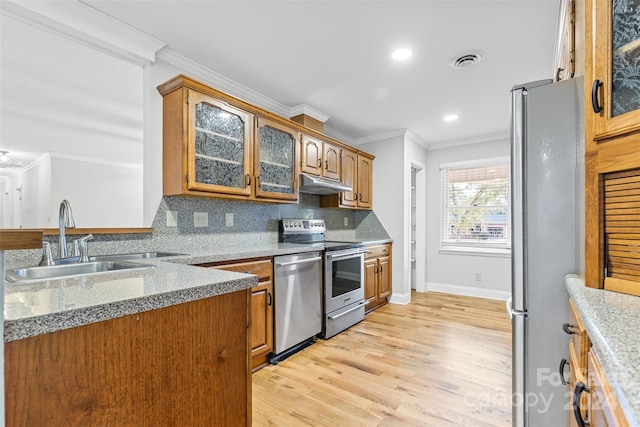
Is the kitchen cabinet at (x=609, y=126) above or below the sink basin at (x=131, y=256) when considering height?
above

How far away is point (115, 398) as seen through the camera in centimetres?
78

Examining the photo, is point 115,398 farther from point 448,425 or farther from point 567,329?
point 448,425

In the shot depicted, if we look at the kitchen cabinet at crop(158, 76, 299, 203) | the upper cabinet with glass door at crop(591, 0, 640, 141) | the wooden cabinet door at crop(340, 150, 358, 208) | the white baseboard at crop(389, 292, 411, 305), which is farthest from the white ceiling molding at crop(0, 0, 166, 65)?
the white baseboard at crop(389, 292, 411, 305)

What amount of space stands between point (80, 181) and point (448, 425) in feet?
8.62

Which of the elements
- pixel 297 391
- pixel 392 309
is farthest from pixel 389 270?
pixel 297 391

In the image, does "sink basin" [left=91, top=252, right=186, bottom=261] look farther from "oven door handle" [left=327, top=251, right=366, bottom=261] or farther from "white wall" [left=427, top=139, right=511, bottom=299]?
"white wall" [left=427, top=139, right=511, bottom=299]

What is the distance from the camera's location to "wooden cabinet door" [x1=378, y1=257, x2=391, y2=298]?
390 cm

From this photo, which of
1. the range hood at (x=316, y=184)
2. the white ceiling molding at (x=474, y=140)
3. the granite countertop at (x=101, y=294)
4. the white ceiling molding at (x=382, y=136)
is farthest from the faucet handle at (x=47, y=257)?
the white ceiling molding at (x=474, y=140)

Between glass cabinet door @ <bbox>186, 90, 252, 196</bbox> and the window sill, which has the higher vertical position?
glass cabinet door @ <bbox>186, 90, 252, 196</bbox>

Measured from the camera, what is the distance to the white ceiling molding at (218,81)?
2.29m

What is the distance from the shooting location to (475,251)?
4.53 metres

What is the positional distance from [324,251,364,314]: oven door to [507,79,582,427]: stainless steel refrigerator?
1731 mm

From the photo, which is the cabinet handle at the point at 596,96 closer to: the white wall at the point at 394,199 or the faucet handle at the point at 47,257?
the faucet handle at the point at 47,257

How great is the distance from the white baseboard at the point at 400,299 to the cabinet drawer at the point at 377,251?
601 mm
